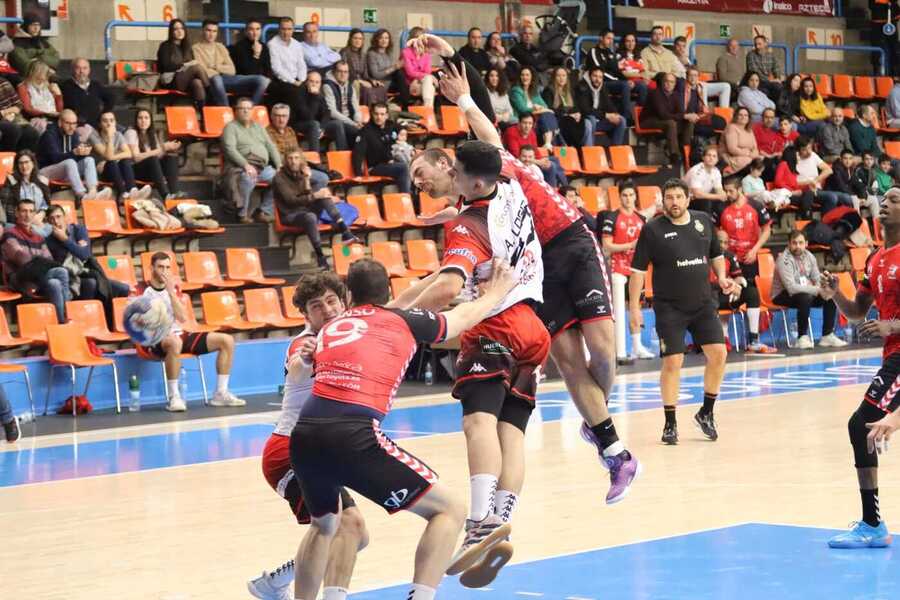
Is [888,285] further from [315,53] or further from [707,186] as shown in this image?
[707,186]

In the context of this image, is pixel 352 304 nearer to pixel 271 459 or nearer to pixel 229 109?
pixel 271 459

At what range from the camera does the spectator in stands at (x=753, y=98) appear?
24109 mm

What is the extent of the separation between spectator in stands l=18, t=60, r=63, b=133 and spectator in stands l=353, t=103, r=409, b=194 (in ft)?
12.9

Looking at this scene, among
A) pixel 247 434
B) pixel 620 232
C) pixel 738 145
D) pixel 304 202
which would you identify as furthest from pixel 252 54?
pixel 738 145

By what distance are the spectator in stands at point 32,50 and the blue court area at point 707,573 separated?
11681 mm

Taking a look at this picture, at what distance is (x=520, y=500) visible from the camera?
31.2 ft

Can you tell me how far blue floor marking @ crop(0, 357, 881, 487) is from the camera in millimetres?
11453

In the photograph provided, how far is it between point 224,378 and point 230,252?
2.45m

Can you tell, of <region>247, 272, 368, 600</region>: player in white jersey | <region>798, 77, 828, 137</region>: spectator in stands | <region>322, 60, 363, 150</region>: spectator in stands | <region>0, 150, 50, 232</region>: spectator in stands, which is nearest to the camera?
<region>247, 272, 368, 600</region>: player in white jersey

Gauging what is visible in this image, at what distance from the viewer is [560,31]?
2223 centimetres

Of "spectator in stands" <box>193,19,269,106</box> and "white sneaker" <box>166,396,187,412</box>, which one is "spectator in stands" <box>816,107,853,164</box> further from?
"white sneaker" <box>166,396,187,412</box>

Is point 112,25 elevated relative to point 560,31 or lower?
elevated

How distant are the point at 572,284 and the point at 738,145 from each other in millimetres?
15484

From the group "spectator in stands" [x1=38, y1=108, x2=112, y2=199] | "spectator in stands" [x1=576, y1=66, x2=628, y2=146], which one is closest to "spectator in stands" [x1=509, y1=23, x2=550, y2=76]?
"spectator in stands" [x1=576, y1=66, x2=628, y2=146]
